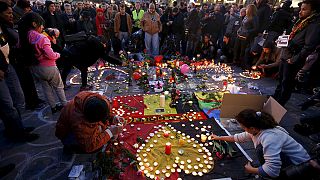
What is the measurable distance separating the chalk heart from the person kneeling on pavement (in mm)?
589

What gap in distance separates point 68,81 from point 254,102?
4.93 meters

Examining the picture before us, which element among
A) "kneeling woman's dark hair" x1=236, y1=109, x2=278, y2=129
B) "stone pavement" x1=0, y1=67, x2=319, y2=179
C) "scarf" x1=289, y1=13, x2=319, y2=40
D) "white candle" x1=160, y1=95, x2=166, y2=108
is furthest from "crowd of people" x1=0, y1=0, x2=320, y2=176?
"white candle" x1=160, y1=95, x2=166, y2=108

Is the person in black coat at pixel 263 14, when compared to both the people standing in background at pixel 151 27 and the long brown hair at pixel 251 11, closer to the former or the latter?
the long brown hair at pixel 251 11

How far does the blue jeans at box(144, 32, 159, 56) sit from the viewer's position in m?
8.59

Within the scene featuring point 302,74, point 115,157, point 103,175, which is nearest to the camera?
point 103,175

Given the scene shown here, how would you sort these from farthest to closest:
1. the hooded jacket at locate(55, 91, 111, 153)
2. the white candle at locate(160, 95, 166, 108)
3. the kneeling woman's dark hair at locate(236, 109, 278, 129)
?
the white candle at locate(160, 95, 166, 108) < the hooded jacket at locate(55, 91, 111, 153) < the kneeling woman's dark hair at locate(236, 109, 278, 129)

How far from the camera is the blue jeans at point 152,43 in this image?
8586mm

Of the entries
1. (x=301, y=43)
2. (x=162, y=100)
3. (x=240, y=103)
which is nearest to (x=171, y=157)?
(x=162, y=100)

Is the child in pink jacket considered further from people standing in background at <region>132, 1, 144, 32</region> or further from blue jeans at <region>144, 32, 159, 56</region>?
people standing in background at <region>132, 1, 144, 32</region>

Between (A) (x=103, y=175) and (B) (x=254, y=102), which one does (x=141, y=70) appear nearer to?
(B) (x=254, y=102)

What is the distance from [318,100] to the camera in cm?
399

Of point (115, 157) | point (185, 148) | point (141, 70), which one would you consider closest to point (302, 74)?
point (185, 148)

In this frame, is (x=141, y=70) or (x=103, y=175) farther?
(x=141, y=70)

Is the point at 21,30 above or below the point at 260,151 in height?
above
